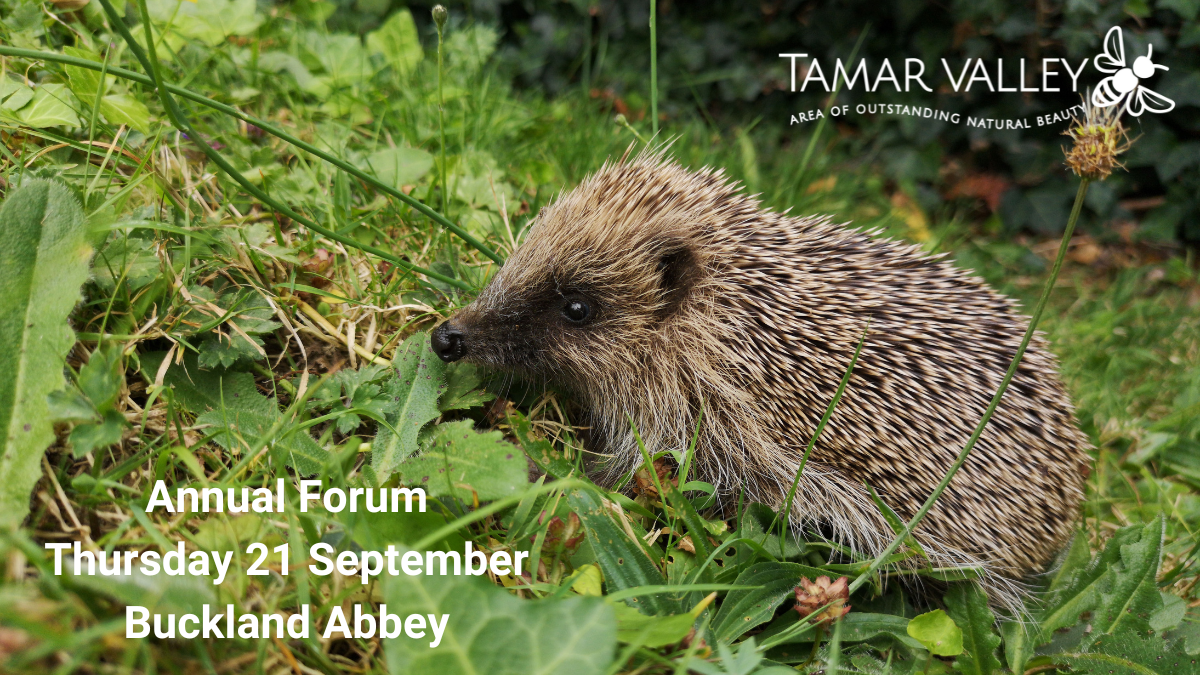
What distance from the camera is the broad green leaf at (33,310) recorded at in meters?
1.95

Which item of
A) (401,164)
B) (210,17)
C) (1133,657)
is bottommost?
(1133,657)

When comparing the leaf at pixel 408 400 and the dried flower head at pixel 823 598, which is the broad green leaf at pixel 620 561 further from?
the leaf at pixel 408 400

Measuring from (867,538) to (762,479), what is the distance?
0.43 metres

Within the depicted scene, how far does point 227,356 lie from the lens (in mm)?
2566

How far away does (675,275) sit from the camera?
3.24 meters

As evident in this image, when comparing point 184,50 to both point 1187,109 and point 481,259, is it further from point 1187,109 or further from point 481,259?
point 1187,109

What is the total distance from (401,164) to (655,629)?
2442 millimetres

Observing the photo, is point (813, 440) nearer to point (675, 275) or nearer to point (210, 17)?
point (675, 275)

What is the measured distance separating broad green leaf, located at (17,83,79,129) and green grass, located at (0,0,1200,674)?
0.06 ft

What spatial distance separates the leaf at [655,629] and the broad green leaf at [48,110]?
2.55m

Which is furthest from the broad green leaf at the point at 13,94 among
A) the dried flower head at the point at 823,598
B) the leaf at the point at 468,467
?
the dried flower head at the point at 823,598

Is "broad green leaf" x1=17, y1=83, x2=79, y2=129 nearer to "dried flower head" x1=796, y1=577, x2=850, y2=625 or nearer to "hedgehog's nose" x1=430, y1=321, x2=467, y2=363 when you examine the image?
"hedgehog's nose" x1=430, y1=321, x2=467, y2=363

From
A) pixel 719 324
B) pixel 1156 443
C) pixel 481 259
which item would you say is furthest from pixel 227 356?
pixel 1156 443

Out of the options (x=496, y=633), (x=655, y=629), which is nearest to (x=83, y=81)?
(x=496, y=633)
